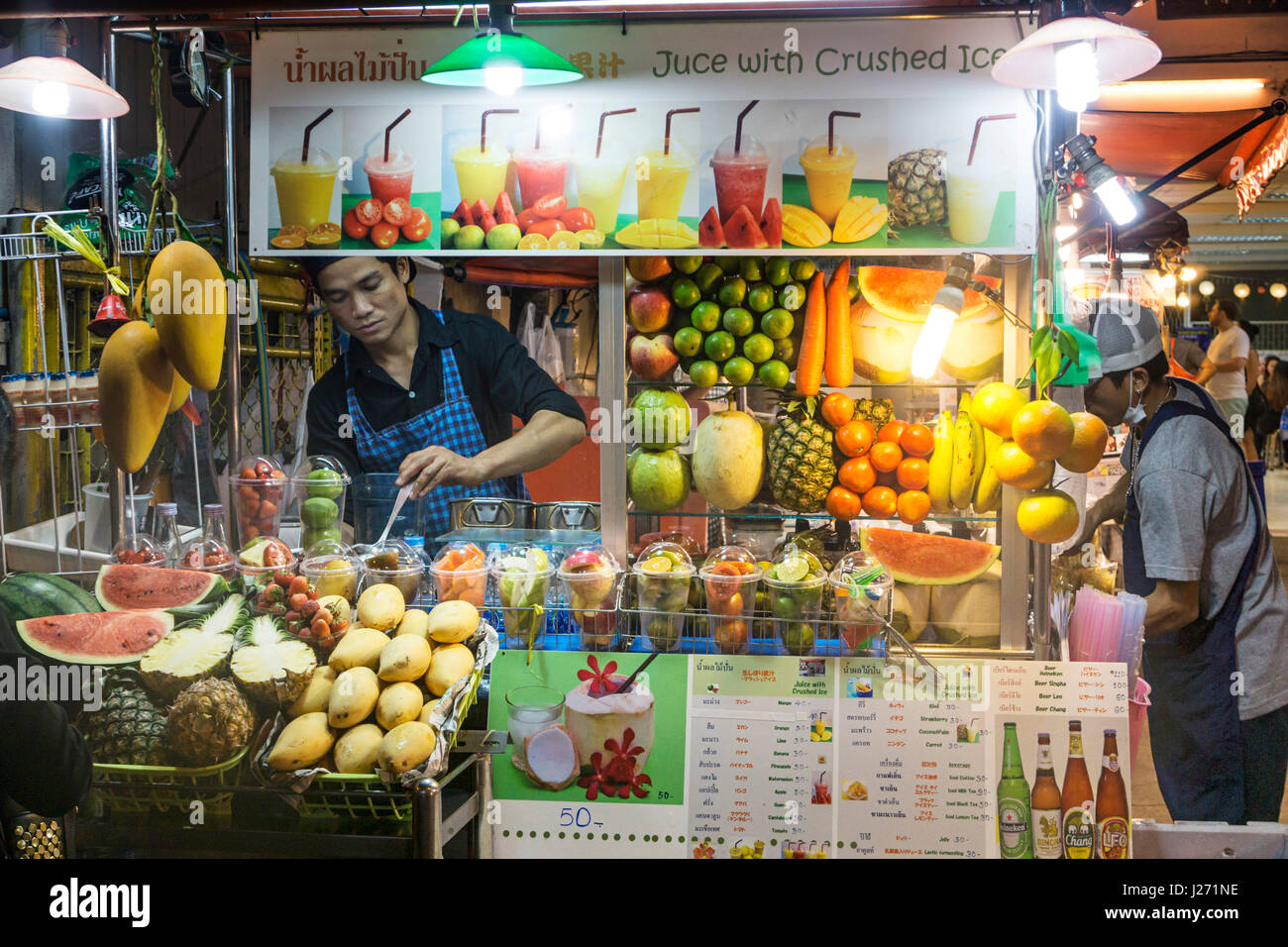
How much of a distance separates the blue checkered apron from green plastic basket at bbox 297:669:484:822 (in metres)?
1.22

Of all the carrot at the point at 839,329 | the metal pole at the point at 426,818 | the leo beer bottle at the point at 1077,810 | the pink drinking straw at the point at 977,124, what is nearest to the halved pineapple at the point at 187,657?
the metal pole at the point at 426,818

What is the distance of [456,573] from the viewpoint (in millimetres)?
2766

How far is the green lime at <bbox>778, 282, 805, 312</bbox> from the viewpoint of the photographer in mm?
3203

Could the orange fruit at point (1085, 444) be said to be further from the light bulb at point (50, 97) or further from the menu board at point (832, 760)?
the light bulb at point (50, 97)

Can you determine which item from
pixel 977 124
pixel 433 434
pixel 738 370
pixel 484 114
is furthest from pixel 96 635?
pixel 977 124

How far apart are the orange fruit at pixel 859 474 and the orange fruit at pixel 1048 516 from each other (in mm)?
473

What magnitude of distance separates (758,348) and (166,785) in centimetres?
204

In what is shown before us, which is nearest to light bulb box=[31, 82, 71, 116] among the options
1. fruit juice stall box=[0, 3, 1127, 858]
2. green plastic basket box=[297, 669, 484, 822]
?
fruit juice stall box=[0, 3, 1127, 858]

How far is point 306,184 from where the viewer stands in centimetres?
314

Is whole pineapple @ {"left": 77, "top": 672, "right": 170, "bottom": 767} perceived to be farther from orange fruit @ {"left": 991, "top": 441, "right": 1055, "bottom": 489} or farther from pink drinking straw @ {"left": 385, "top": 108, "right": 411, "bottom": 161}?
orange fruit @ {"left": 991, "top": 441, "right": 1055, "bottom": 489}

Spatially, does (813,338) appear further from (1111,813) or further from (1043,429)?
(1111,813)
